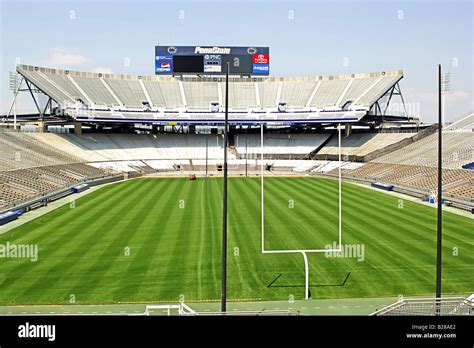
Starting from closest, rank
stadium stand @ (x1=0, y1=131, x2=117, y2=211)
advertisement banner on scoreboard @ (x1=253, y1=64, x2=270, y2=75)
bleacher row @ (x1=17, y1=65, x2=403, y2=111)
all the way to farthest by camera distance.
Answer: stadium stand @ (x1=0, y1=131, x2=117, y2=211) → bleacher row @ (x1=17, y1=65, x2=403, y2=111) → advertisement banner on scoreboard @ (x1=253, y1=64, x2=270, y2=75)

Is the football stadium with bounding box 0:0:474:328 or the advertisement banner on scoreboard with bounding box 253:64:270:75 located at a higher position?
the advertisement banner on scoreboard with bounding box 253:64:270:75

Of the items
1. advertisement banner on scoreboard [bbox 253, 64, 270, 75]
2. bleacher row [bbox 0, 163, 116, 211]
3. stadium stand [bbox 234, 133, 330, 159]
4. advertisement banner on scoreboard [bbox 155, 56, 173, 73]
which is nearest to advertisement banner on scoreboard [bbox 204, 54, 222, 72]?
advertisement banner on scoreboard [bbox 155, 56, 173, 73]

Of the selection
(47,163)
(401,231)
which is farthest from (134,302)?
(47,163)

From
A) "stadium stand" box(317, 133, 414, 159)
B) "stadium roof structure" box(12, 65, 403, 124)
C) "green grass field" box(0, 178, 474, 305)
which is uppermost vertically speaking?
"stadium roof structure" box(12, 65, 403, 124)

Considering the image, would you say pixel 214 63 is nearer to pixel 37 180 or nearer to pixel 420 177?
pixel 37 180

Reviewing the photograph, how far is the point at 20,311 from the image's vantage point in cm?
1292

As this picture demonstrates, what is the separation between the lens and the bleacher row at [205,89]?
74938 mm

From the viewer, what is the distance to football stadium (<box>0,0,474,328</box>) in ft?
48.1

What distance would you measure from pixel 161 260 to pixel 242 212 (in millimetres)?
12127

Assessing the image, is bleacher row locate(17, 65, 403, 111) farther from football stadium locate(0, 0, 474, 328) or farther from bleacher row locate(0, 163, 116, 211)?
bleacher row locate(0, 163, 116, 211)

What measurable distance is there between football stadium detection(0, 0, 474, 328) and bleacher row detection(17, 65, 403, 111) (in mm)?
400

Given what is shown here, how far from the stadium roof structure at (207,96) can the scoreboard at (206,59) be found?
5064mm

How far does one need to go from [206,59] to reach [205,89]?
7.26m

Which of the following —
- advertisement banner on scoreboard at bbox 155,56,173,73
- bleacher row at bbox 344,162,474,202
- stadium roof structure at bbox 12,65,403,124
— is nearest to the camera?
bleacher row at bbox 344,162,474,202
